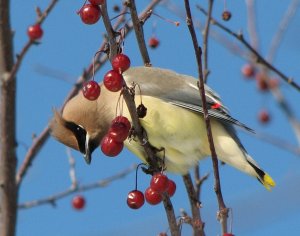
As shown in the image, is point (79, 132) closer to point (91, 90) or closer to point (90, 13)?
point (91, 90)

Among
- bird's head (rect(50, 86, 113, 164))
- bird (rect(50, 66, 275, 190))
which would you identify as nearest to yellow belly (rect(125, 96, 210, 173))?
bird (rect(50, 66, 275, 190))

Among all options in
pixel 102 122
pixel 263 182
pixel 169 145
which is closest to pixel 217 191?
pixel 263 182

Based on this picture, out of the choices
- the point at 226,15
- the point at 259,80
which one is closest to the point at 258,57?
the point at 226,15

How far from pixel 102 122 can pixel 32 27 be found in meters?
0.66

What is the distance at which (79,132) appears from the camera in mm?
4160

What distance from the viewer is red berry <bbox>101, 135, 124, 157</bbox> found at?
2835mm

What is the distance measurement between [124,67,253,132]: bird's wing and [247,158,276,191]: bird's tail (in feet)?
1.10

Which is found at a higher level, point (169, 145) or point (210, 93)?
point (210, 93)

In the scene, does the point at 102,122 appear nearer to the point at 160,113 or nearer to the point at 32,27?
the point at 160,113

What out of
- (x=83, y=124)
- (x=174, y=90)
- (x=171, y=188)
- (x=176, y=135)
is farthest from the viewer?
(x=83, y=124)

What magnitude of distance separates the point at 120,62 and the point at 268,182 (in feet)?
4.39

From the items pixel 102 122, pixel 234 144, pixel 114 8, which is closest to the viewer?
pixel 234 144

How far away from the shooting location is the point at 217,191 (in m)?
2.28

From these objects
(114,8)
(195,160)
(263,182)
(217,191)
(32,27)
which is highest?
(114,8)
